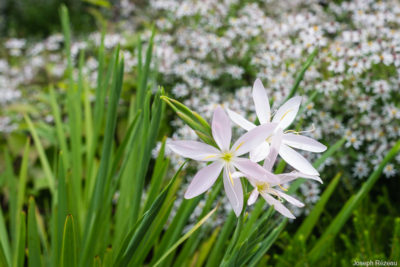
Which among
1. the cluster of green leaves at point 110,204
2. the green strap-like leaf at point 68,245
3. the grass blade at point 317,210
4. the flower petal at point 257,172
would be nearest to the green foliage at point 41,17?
the cluster of green leaves at point 110,204

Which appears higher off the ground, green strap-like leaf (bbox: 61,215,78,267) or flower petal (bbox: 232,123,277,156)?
flower petal (bbox: 232,123,277,156)

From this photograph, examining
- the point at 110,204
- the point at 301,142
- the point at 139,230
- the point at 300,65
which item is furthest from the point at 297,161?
the point at 300,65

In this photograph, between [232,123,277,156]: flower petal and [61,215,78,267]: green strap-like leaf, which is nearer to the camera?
[232,123,277,156]: flower petal

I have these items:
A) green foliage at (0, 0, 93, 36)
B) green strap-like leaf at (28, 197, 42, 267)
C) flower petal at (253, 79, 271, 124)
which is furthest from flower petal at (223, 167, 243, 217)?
green foliage at (0, 0, 93, 36)

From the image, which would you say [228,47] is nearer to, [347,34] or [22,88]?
[347,34]

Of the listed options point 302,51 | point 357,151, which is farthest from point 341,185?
point 302,51

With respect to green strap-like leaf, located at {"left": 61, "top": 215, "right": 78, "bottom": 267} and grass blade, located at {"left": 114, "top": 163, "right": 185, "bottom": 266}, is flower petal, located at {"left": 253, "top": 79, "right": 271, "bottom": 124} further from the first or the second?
green strap-like leaf, located at {"left": 61, "top": 215, "right": 78, "bottom": 267}

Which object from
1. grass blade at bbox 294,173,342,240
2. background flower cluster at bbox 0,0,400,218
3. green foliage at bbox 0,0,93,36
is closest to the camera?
grass blade at bbox 294,173,342,240
